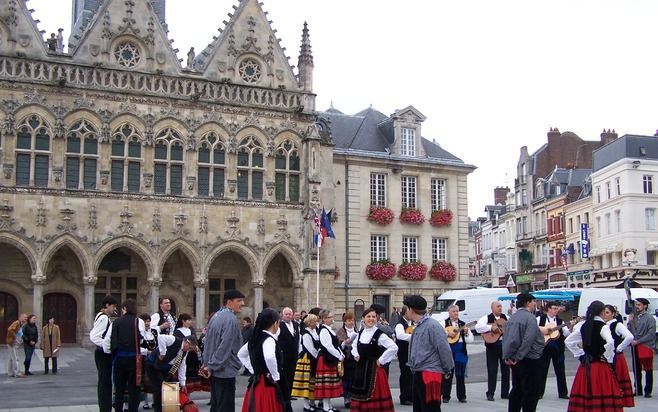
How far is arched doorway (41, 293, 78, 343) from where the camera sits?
3028cm

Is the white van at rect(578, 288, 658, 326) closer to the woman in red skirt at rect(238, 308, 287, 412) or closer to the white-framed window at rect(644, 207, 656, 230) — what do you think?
the white-framed window at rect(644, 207, 656, 230)

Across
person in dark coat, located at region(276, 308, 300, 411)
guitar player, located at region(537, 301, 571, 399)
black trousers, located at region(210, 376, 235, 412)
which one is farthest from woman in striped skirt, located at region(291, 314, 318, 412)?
guitar player, located at region(537, 301, 571, 399)

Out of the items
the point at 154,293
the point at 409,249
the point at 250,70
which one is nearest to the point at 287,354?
the point at 154,293

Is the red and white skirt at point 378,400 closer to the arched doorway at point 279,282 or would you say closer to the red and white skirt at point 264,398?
the red and white skirt at point 264,398

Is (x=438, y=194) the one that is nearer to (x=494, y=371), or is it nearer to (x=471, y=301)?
(x=471, y=301)

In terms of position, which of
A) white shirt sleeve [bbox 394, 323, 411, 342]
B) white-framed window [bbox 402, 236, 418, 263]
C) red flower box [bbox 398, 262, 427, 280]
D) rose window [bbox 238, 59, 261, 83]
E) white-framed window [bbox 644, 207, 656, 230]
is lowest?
white shirt sleeve [bbox 394, 323, 411, 342]

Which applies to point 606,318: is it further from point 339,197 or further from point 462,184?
point 462,184

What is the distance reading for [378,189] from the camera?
37.2 m

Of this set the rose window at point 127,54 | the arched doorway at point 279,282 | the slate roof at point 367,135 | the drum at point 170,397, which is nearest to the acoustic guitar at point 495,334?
the drum at point 170,397

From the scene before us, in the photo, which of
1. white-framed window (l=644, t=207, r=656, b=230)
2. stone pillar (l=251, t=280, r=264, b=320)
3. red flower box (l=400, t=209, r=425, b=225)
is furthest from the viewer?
white-framed window (l=644, t=207, r=656, b=230)

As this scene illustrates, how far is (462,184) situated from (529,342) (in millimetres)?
28925

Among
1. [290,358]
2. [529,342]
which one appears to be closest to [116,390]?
[290,358]

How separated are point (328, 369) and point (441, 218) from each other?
2565 centimetres

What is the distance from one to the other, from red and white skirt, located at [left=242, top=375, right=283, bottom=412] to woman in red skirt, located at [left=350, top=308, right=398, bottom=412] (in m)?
1.76
